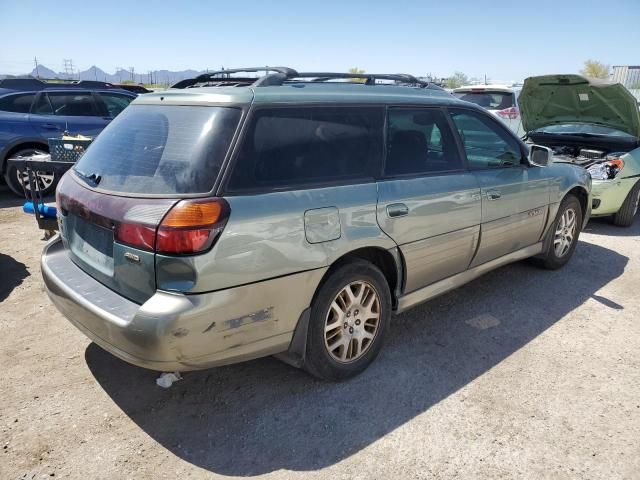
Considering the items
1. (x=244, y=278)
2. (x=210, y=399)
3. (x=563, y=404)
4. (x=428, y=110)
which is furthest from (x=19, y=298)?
(x=563, y=404)

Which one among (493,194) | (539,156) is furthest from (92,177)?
(539,156)

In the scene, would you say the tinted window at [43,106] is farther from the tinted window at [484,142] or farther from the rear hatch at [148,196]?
the tinted window at [484,142]

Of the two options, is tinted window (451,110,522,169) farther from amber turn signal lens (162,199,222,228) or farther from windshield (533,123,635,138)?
windshield (533,123,635,138)

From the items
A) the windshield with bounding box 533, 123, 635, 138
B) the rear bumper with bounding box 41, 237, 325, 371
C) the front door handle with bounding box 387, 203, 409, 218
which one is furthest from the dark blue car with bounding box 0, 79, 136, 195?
the windshield with bounding box 533, 123, 635, 138

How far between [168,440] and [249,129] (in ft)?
5.44

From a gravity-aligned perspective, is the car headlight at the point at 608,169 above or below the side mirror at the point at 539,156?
below

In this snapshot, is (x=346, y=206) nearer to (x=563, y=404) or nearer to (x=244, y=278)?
(x=244, y=278)

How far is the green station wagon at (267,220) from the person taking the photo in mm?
2268

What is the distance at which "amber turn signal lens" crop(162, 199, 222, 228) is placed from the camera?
2207mm

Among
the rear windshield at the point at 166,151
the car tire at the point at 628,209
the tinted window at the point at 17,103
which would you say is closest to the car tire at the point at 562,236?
the car tire at the point at 628,209

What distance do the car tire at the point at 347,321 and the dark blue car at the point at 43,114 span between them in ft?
19.8

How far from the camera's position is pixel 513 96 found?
1030 cm

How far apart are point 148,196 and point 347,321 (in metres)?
1.36

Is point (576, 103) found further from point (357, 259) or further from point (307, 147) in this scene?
point (307, 147)
